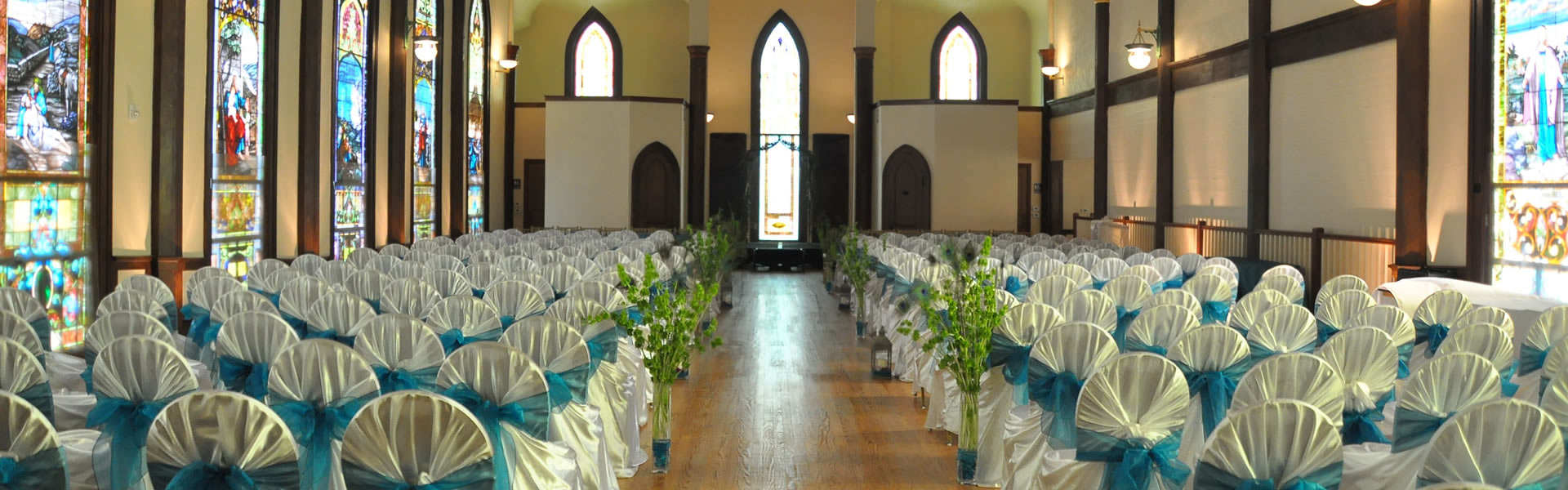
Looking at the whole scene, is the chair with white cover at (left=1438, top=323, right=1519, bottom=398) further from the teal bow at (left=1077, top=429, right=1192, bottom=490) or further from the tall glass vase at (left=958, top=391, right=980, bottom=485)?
the tall glass vase at (left=958, top=391, right=980, bottom=485)

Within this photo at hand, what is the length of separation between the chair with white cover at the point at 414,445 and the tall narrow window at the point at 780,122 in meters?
21.2

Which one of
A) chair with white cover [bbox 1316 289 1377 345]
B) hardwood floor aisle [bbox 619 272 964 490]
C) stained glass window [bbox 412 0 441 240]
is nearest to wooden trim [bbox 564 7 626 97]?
stained glass window [bbox 412 0 441 240]

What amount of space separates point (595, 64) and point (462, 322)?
65.2ft

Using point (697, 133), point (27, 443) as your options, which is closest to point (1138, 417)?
point (27, 443)

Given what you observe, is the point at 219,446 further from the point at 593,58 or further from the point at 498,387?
the point at 593,58

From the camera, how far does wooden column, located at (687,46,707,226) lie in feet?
79.2

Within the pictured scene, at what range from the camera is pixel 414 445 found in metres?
A: 3.47

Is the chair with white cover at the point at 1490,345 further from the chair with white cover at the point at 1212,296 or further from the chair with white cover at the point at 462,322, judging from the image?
the chair with white cover at the point at 462,322

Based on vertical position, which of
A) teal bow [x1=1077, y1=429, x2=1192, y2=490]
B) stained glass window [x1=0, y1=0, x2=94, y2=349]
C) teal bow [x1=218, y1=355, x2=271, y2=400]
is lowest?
teal bow [x1=1077, y1=429, x2=1192, y2=490]

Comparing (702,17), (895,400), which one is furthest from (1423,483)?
(702,17)

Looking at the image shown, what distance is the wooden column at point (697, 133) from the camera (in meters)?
24.1

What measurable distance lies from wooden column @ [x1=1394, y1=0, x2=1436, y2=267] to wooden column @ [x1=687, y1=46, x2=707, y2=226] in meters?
14.7

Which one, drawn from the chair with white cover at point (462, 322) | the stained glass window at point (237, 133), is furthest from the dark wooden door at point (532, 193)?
the chair with white cover at point (462, 322)

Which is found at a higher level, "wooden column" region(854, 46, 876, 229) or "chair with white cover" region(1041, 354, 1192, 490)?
"wooden column" region(854, 46, 876, 229)
